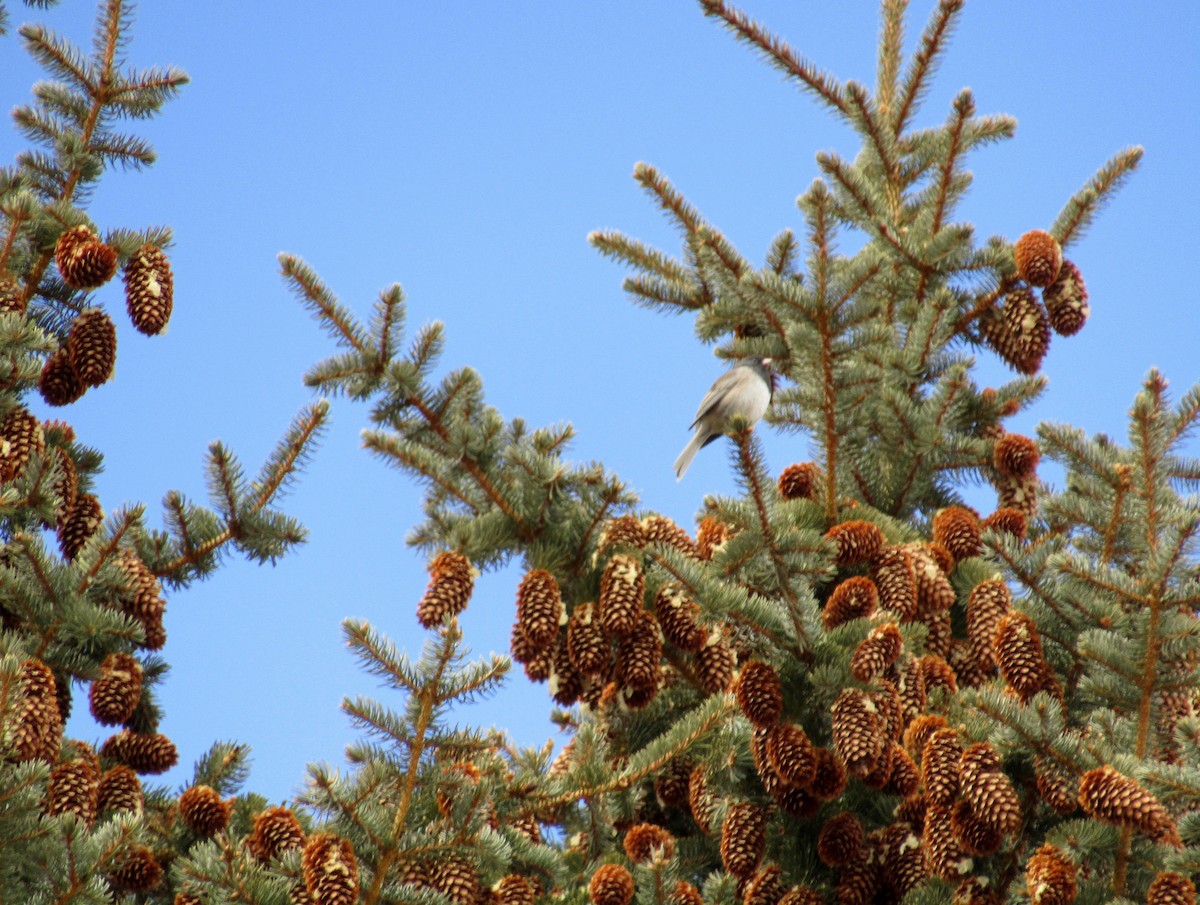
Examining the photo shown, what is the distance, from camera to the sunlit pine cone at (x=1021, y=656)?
3.46m

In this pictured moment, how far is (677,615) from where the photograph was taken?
369 centimetres

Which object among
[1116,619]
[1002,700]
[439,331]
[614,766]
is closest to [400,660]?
[614,766]

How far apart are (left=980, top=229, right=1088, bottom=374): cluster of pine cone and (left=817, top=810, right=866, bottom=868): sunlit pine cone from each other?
7.68ft

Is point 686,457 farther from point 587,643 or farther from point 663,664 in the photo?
point 587,643

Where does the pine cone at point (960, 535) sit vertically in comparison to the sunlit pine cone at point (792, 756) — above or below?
above

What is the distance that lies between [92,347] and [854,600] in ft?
8.27

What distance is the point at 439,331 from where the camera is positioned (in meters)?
3.77

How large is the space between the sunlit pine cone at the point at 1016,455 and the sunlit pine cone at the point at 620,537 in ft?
5.85

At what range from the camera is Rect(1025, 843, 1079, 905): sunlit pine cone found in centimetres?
287

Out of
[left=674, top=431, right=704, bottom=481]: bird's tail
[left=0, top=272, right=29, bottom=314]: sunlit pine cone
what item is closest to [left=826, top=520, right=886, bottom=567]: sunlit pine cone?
[left=0, top=272, right=29, bottom=314]: sunlit pine cone

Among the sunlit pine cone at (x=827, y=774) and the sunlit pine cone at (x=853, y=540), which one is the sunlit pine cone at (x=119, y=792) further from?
the sunlit pine cone at (x=853, y=540)

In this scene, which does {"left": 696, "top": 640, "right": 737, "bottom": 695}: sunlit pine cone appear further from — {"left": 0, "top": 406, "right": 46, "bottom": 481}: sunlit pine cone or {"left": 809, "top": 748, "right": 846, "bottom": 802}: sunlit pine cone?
{"left": 0, "top": 406, "right": 46, "bottom": 481}: sunlit pine cone

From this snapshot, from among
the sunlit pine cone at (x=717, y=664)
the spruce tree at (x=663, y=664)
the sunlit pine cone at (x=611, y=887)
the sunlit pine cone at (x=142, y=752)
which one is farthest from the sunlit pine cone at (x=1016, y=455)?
the sunlit pine cone at (x=142, y=752)

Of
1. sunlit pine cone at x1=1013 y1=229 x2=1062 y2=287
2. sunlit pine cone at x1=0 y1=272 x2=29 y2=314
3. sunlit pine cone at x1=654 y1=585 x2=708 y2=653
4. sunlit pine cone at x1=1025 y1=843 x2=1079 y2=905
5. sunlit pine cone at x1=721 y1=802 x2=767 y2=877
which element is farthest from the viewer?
sunlit pine cone at x1=1013 y1=229 x2=1062 y2=287
